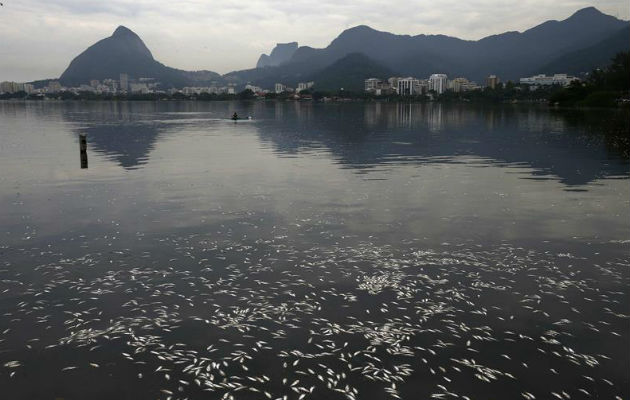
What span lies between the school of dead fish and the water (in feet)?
0.26

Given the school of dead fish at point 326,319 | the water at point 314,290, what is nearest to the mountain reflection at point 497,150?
the water at point 314,290

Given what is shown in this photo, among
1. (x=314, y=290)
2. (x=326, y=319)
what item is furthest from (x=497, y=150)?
(x=326, y=319)

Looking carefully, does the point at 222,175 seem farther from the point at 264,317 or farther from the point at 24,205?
the point at 264,317

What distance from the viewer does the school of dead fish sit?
14.2 metres

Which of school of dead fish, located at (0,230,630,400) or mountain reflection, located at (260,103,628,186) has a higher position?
mountain reflection, located at (260,103,628,186)

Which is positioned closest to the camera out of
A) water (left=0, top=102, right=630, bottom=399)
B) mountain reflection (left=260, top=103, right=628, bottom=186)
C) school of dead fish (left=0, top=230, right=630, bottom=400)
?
school of dead fish (left=0, top=230, right=630, bottom=400)

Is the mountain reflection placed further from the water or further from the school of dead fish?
the school of dead fish

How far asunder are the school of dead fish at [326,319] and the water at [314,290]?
80 millimetres

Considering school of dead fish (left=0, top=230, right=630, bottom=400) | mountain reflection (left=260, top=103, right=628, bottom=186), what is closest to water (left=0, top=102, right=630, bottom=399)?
school of dead fish (left=0, top=230, right=630, bottom=400)

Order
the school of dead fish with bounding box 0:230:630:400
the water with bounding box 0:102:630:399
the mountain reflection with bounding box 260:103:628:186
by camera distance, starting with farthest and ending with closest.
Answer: the mountain reflection with bounding box 260:103:628:186 < the water with bounding box 0:102:630:399 < the school of dead fish with bounding box 0:230:630:400

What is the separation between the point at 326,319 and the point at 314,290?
2679mm

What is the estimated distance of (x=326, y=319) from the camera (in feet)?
58.4

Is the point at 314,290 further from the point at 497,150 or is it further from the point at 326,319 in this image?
the point at 497,150

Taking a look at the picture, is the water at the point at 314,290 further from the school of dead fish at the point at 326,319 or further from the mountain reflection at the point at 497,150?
the mountain reflection at the point at 497,150
